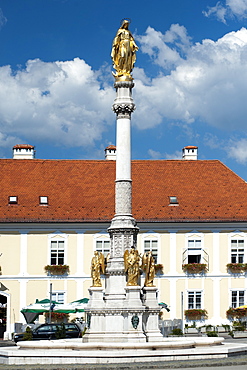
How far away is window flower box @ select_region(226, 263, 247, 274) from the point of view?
51406 mm

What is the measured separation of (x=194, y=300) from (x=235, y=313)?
2.82 metres

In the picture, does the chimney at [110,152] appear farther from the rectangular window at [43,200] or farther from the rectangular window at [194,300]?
the rectangular window at [194,300]

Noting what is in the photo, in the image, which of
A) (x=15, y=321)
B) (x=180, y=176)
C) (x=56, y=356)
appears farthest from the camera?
(x=180, y=176)

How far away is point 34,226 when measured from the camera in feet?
165

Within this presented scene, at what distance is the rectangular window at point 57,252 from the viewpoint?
166 ft

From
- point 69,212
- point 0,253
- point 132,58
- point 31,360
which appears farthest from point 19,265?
point 31,360

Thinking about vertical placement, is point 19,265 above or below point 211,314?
above

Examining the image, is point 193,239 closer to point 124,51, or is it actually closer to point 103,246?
point 103,246

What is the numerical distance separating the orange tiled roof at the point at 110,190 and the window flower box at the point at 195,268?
3.03m

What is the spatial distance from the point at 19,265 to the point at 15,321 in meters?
3.61

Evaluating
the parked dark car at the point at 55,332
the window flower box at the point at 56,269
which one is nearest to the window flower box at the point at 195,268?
the window flower box at the point at 56,269

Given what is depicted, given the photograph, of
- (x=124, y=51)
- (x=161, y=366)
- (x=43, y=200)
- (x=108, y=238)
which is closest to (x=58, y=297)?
(x=108, y=238)

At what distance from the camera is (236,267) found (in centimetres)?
5147

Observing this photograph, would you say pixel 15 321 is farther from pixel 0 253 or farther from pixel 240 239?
pixel 240 239
